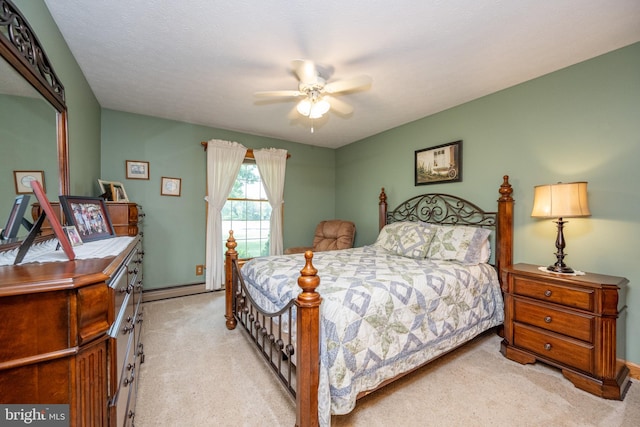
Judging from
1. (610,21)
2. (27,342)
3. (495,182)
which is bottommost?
(27,342)

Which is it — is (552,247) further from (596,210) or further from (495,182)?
(495,182)

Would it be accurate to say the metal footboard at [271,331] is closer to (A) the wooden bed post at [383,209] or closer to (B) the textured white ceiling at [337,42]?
(B) the textured white ceiling at [337,42]

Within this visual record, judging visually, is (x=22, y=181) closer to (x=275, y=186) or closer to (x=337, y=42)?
(x=337, y=42)

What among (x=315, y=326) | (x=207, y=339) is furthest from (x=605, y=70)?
(x=207, y=339)

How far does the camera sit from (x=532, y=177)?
2.53 m

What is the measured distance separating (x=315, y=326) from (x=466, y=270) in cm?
164

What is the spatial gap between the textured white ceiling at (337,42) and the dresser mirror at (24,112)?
53 cm

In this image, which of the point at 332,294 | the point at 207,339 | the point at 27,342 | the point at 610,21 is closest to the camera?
the point at 27,342

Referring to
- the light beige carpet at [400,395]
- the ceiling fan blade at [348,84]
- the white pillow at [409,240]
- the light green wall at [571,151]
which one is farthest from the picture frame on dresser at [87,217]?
the light green wall at [571,151]

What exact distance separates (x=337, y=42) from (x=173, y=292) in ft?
12.1

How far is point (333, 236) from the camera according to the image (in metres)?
4.35

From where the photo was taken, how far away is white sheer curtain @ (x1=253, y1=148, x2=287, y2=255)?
4340mm

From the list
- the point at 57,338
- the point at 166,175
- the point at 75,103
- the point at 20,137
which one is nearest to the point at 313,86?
the point at 20,137

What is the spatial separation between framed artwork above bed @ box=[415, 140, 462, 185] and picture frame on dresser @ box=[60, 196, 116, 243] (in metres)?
3.41
